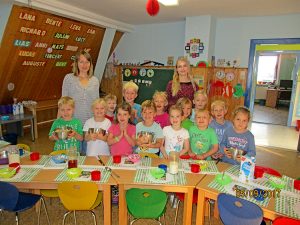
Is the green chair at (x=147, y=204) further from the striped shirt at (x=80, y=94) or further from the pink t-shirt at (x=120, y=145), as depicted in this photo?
the striped shirt at (x=80, y=94)

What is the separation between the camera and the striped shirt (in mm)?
3061

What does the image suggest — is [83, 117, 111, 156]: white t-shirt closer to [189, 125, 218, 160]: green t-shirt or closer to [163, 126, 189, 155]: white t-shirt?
[163, 126, 189, 155]: white t-shirt

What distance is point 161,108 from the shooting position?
10.2ft

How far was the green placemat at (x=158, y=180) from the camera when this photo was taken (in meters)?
1.98

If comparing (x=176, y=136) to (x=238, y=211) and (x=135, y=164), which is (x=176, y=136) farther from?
(x=238, y=211)

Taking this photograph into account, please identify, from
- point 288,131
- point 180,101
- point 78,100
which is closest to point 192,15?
point 180,101

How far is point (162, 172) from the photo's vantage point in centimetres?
206

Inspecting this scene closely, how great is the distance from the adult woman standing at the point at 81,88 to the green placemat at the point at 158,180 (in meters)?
1.33

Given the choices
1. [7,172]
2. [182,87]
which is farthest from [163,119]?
[7,172]

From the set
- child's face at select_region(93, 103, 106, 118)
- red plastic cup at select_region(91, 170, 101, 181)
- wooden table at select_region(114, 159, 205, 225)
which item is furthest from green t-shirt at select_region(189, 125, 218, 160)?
red plastic cup at select_region(91, 170, 101, 181)

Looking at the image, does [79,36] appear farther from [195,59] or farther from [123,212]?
[123,212]

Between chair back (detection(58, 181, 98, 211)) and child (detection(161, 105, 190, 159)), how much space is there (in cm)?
96

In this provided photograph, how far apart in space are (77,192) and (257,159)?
Answer: 384cm

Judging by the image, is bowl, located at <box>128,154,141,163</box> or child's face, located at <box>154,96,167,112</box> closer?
→ bowl, located at <box>128,154,141,163</box>
